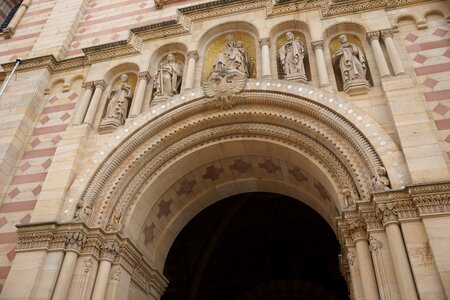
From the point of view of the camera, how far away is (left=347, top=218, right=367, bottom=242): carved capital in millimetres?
6812

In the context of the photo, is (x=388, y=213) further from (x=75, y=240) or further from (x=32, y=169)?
(x=32, y=169)

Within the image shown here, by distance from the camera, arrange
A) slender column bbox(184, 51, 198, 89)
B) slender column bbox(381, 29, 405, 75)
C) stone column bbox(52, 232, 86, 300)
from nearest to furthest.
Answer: stone column bbox(52, 232, 86, 300)
slender column bbox(381, 29, 405, 75)
slender column bbox(184, 51, 198, 89)

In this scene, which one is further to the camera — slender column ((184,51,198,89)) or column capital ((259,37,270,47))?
column capital ((259,37,270,47))

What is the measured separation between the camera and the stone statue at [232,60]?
950 centimetres

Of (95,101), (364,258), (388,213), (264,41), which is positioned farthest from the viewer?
(95,101)

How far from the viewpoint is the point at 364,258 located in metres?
6.58

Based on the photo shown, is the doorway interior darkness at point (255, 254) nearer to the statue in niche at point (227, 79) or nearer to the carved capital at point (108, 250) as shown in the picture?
the statue in niche at point (227, 79)

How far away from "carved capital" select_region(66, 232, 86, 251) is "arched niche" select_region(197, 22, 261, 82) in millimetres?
4712

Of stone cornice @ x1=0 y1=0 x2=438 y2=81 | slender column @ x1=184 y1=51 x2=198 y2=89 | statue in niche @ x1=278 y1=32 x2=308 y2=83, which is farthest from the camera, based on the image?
stone cornice @ x1=0 y1=0 x2=438 y2=81

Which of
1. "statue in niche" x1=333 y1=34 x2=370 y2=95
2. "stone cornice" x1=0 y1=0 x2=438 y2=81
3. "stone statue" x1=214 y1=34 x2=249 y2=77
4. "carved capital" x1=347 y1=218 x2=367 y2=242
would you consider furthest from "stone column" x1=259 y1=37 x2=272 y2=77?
"carved capital" x1=347 y1=218 x2=367 y2=242

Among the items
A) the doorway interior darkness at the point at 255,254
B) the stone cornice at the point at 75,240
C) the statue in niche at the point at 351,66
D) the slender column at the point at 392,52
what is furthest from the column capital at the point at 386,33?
the doorway interior darkness at the point at 255,254

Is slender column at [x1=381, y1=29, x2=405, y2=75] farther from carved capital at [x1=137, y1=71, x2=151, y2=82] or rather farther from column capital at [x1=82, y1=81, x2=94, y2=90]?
column capital at [x1=82, y1=81, x2=94, y2=90]

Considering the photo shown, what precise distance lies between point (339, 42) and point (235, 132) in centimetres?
328

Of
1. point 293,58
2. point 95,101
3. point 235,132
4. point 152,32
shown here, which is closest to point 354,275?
point 235,132
